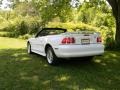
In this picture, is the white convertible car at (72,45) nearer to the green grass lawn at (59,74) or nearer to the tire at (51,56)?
the tire at (51,56)

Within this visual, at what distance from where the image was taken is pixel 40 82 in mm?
7461

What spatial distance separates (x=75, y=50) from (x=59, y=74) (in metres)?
1.00

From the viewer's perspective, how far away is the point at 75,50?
8.71 m

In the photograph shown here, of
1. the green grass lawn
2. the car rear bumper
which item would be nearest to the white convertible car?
the car rear bumper

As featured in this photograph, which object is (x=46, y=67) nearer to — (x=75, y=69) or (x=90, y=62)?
(x=75, y=69)

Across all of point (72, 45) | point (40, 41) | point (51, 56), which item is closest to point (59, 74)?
point (72, 45)

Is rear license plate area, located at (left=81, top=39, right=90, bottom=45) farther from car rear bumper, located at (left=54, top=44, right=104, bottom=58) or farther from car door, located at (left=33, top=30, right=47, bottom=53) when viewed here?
car door, located at (left=33, top=30, right=47, bottom=53)

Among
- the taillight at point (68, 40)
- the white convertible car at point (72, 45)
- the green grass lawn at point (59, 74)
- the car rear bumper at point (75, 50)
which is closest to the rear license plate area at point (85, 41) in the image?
A: the white convertible car at point (72, 45)

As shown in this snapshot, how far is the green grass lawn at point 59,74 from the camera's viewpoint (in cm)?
717

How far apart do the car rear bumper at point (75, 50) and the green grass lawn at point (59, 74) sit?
1.76 ft

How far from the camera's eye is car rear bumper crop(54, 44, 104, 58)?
8.66 metres

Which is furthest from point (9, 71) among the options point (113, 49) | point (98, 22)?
point (98, 22)

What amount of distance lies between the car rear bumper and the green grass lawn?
0.54 metres

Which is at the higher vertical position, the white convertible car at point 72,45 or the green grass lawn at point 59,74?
the white convertible car at point 72,45
